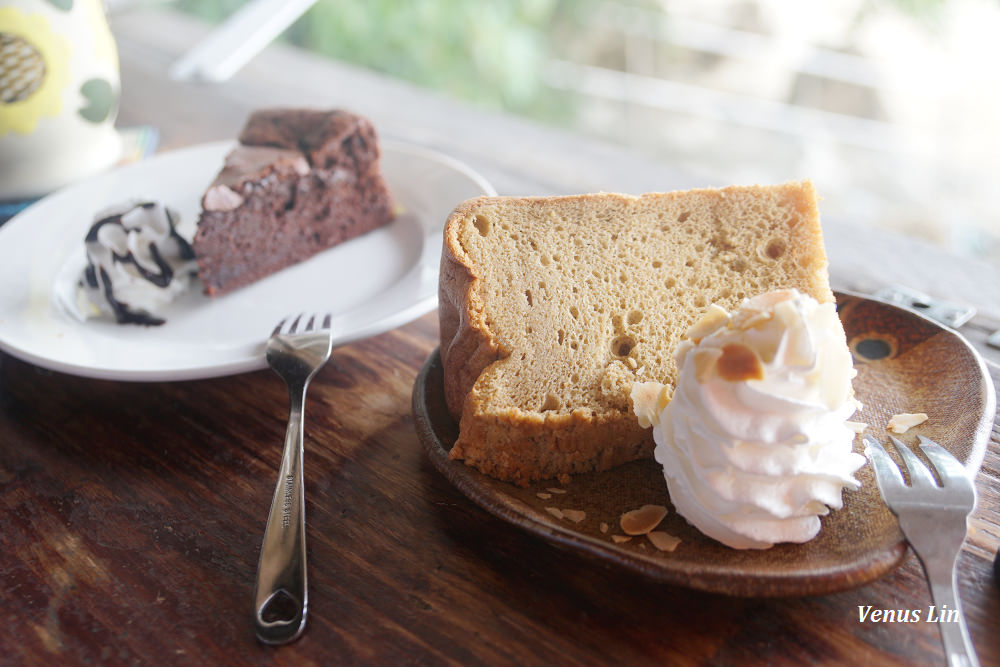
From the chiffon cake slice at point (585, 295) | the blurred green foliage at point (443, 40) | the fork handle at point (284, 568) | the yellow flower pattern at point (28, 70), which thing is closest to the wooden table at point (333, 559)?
the fork handle at point (284, 568)

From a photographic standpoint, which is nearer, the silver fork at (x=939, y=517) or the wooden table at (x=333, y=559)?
the silver fork at (x=939, y=517)

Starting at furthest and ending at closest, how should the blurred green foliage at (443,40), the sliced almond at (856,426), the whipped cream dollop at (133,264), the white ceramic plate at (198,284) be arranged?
the blurred green foliage at (443,40) → the whipped cream dollop at (133,264) → the white ceramic plate at (198,284) → the sliced almond at (856,426)

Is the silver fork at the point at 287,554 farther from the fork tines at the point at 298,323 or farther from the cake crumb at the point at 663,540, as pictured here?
the cake crumb at the point at 663,540

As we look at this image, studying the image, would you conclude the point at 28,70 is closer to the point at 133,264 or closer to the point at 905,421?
the point at 133,264

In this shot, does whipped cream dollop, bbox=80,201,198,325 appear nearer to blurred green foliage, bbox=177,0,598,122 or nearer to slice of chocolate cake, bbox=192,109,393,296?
slice of chocolate cake, bbox=192,109,393,296

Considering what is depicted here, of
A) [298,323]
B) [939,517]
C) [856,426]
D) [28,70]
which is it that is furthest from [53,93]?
[939,517]

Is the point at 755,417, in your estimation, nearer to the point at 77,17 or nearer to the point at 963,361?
the point at 963,361
